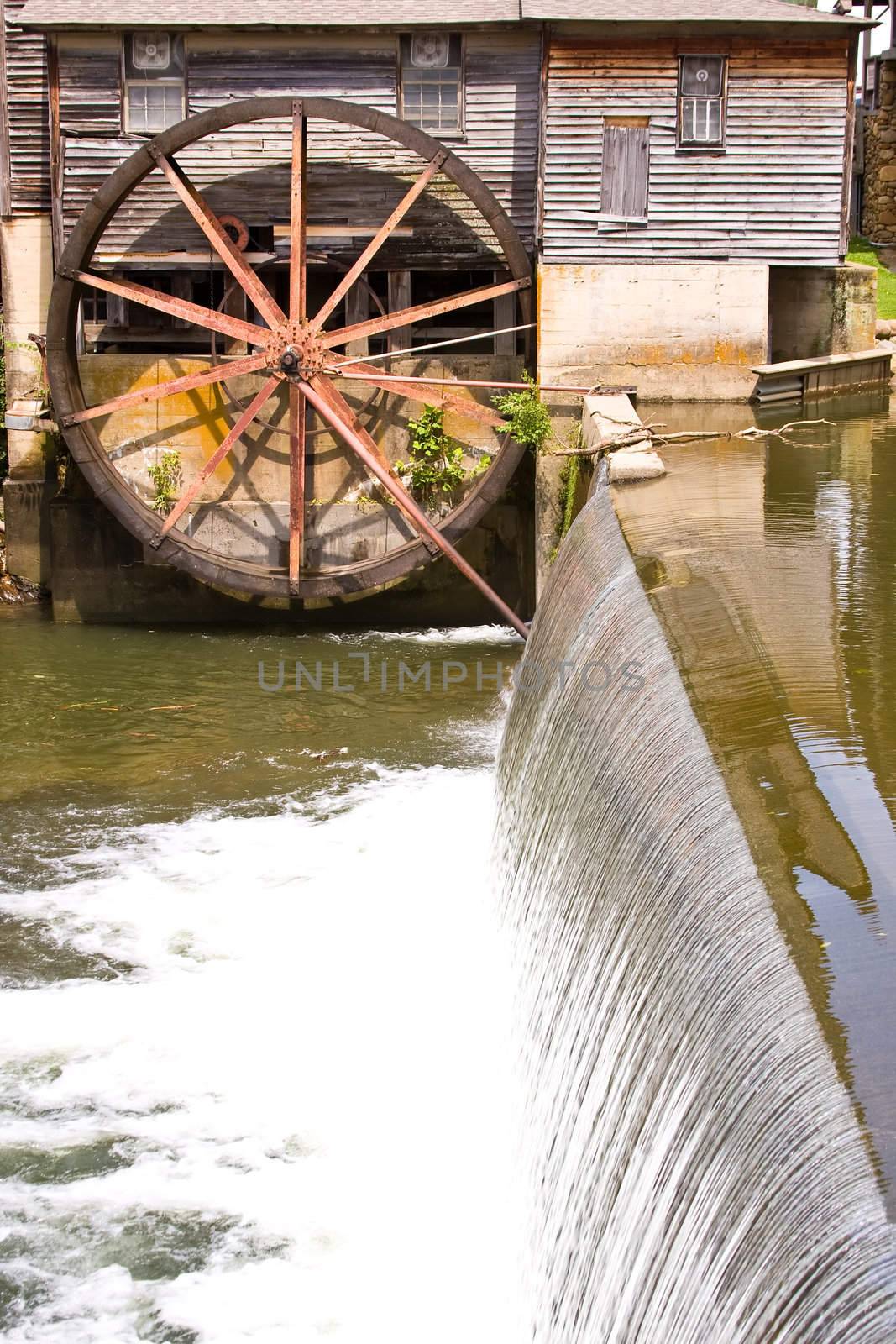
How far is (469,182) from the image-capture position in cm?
1287

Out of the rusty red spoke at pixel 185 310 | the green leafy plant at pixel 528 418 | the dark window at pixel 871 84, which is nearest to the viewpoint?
the green leafy plant at pixel 528 418

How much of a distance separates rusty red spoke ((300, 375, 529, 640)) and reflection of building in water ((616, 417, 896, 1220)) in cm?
243

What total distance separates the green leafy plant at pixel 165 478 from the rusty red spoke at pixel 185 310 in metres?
1.31

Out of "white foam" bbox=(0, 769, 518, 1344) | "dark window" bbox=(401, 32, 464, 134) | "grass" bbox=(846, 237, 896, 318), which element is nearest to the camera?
"white foam" bbox=(0, 769, 518, 1344)

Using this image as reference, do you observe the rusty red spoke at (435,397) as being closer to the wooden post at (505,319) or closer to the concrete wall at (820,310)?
the wooden post at (505,319)

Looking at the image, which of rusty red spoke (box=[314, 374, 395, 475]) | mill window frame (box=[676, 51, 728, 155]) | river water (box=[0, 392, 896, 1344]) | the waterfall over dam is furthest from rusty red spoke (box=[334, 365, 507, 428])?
the waterfall over dam

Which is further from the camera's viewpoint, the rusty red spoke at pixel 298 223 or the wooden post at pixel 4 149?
the wooden post at pixel 4 149

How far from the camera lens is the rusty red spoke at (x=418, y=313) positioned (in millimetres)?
12898

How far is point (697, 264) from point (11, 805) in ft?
26.1

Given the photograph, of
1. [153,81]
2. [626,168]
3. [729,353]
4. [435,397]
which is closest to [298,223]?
[435,397]

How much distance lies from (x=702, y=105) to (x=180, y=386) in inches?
213

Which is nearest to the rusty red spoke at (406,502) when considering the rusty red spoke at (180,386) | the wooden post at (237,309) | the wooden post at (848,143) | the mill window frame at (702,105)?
the rusty red spoke at (180,386)

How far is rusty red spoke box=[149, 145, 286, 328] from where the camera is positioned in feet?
42.4

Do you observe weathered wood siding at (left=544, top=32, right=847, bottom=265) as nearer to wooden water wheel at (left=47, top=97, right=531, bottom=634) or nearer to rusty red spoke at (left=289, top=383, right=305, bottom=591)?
wooden water wheel at (left=47, top=97, right=531, bottom=634)
